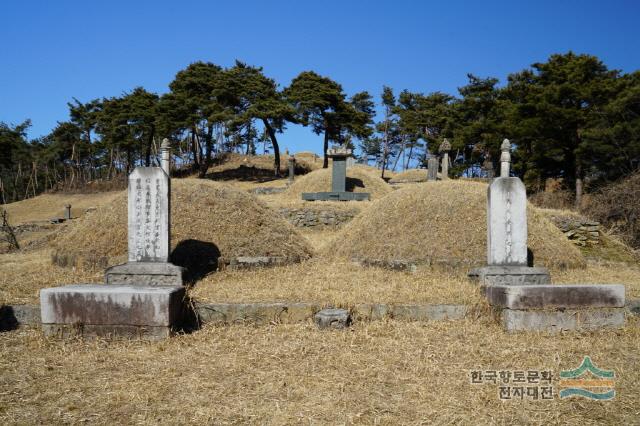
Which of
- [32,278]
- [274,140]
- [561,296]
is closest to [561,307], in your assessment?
[561,296]

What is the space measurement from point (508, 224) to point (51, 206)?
3111 cm

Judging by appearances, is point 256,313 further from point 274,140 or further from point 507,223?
point 274,140

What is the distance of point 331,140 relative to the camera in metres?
33.3

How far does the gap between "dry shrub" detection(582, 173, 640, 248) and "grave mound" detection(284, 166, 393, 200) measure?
351 inches

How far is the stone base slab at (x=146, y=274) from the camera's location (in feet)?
20.1

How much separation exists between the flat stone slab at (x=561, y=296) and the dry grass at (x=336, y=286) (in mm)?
583

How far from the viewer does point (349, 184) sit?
69.8 ft

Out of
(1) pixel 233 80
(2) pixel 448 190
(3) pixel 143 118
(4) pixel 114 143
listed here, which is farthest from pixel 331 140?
(2) pixel 448 190

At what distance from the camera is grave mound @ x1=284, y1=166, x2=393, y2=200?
21.2 metres

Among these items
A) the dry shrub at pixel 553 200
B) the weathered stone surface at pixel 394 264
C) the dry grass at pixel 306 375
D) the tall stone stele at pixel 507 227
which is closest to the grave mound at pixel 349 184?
the dry shrub at pixel 553 200

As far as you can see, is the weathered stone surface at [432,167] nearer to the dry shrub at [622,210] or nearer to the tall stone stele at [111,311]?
the dry shrub at [622,210]

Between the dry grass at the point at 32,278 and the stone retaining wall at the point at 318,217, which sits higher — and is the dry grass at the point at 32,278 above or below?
below

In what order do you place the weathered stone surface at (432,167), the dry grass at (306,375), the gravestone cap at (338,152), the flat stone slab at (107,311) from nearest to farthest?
1. the dry grass at (306,375)
2. the flat stone slab at (107,311)
3. the gravestone cap at (338,152)
4. the weathered stone surface at (432,167)

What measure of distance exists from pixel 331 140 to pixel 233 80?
26.8ft
